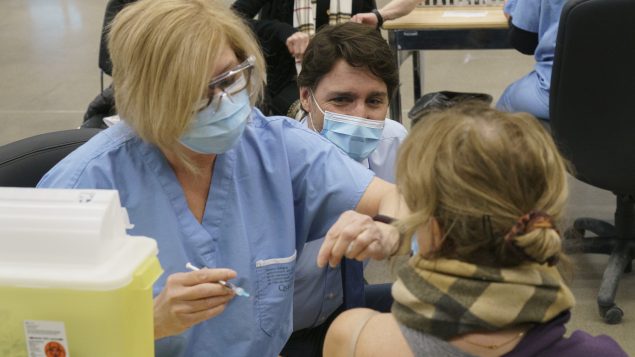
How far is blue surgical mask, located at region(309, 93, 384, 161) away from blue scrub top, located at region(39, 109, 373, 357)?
0.42m

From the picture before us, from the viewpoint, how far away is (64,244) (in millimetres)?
898

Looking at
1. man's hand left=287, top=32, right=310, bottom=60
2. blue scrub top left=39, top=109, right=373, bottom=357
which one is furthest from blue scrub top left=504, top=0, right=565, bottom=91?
blue scrub top left=39, top=109, right=373, bottom=357

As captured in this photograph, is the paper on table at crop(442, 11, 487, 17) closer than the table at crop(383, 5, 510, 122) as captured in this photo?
No

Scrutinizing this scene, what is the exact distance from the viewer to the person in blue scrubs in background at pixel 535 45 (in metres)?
2.84

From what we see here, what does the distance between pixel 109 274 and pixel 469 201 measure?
1.37 ft

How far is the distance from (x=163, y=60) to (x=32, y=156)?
475 mm

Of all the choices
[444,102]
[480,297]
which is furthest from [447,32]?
[480,297]

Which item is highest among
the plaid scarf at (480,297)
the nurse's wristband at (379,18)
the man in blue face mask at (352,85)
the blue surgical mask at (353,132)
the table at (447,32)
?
the plaid scarf at (480,297)

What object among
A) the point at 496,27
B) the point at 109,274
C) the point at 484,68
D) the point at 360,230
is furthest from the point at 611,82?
the point at 484,68

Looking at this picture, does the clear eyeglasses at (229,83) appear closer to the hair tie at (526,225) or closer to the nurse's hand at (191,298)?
the nurse's hand at (191,298)

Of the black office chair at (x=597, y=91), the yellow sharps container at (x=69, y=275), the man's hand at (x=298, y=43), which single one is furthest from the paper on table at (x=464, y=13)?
the yellow sharps container at (x=69, y=275)

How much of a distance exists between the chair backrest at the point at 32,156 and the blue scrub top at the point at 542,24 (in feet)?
5.51

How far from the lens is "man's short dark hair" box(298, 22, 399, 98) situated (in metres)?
2.07

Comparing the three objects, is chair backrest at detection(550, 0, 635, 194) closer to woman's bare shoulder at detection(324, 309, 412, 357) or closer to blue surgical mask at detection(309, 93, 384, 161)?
blue surgical mask at detection(309, 93, 384, 161)
